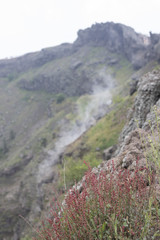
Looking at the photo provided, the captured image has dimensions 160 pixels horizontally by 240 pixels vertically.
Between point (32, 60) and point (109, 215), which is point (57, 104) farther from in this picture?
point (109, 215)

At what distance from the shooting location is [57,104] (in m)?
110

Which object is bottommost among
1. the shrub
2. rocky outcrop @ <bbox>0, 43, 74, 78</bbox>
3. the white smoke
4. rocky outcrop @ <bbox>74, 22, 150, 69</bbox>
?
the white smoke

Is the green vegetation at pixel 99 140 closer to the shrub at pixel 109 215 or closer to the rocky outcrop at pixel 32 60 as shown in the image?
the shrub at pixel 109 215

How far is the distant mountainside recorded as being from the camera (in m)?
Answer: 44.4

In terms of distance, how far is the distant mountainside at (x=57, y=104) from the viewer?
44406 millimetres

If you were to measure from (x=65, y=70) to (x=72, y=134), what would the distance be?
7291cm

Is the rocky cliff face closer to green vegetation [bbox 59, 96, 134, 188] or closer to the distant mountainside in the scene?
the distant mountainside

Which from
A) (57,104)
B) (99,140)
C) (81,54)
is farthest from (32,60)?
(99,140)

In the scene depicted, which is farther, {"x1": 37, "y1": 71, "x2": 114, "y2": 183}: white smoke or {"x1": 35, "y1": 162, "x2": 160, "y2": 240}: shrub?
{"x1": 37, "y1": 71, "x2": 114, "y2": 183}: white smoke

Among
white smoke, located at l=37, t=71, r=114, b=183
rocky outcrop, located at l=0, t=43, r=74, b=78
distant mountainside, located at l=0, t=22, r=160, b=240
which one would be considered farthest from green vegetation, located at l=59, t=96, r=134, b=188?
rocky outcrop, located at l=0, t=43, r=74, b=78

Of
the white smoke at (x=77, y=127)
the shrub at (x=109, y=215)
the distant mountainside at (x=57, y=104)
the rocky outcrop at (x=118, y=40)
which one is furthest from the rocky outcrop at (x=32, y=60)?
the shrub at (x=109, y=215)

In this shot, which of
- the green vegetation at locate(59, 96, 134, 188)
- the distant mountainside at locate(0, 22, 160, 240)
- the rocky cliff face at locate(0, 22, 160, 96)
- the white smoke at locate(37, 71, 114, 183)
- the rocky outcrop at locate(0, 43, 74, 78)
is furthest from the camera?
the rocky outcrop at locate(0, 43, 74, 78)

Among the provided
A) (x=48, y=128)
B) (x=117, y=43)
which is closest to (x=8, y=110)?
(x=48, y=128)

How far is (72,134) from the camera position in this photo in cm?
6350
